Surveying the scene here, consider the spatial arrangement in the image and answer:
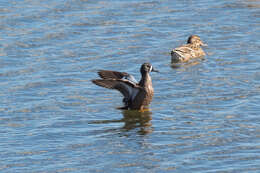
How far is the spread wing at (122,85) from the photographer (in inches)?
617

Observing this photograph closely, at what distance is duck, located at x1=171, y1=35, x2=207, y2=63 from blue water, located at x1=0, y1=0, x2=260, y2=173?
0.31 m

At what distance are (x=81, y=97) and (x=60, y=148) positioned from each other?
3.82 m

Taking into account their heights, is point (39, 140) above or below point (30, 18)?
below

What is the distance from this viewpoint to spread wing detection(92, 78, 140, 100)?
617 inches

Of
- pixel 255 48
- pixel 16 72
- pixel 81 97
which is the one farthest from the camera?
pixel 255 48

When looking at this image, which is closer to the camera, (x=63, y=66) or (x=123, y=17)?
(x=63, y=66)

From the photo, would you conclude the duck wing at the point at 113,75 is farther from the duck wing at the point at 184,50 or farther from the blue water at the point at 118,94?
the duck wing at the point at 184,50

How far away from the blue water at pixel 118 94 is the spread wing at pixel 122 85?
0.45 meters

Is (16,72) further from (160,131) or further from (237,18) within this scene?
(237,18)

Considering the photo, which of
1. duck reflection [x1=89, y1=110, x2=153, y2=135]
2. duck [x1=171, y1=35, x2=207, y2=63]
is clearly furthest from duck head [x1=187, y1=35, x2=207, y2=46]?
duck reflection [x1=89, y1=110, x2=153, y2=135]

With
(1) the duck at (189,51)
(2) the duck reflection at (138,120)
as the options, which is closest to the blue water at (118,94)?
(2) the duck reflection at (138,120)

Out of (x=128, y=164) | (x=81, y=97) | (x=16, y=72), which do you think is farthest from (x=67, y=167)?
(x=16, y=72)

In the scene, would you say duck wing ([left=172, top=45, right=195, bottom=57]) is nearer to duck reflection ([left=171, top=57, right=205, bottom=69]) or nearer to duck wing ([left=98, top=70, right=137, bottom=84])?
duck reflection ([left=171, top=57, right=205, bottom=69])

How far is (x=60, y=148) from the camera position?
44.5 ft
